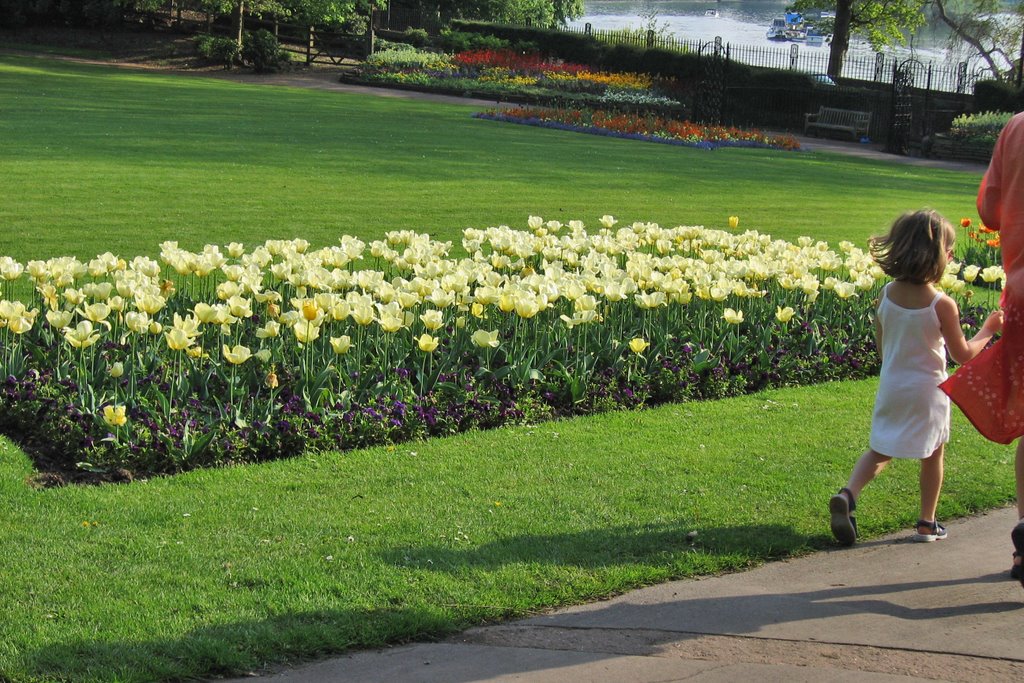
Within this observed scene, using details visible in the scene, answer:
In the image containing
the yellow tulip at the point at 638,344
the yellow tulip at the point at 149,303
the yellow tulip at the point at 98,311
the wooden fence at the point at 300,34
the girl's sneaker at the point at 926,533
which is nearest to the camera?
the girl's sneaker at the point at 926,533

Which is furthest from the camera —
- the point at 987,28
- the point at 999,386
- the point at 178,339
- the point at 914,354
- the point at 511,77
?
the point at 987,28

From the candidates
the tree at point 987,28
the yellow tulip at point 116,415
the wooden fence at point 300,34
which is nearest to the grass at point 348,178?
the yellow tulip at point 116,415

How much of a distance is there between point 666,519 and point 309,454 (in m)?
1.83

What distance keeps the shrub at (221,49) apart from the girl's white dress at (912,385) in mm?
36233

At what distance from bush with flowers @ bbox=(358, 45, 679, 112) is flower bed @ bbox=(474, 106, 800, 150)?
4.51 metres

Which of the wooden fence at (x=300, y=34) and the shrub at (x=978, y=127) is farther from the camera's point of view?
the wooden fence at (x=300, y=34)

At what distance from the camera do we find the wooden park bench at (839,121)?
3155cm

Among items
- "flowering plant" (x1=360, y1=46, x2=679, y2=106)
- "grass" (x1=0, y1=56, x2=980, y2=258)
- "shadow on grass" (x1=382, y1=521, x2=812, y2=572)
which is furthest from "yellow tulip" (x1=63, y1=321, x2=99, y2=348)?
"flowering plant" (x1=360, y1=46, x2=679, y2=106)

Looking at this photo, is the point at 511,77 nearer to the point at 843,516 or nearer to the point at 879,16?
the point at 879,16

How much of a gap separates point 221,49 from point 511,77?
31.1 feet

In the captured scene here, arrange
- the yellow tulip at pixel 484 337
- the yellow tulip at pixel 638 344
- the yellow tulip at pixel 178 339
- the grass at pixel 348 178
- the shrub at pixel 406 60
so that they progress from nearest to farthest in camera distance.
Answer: the yellow tulip at pixel 178 339
the yellow tulip at pixel 484 337
the yellow tulip at pixel 638 344
the grass at pixel 348 178
the shrub at pixel 406 60

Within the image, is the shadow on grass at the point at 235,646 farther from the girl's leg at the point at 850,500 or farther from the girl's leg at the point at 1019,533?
the girl's leg at the point at 1019,533

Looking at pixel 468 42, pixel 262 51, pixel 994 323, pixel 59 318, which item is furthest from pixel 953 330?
pixel 468 42

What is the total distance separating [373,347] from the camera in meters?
6.97
